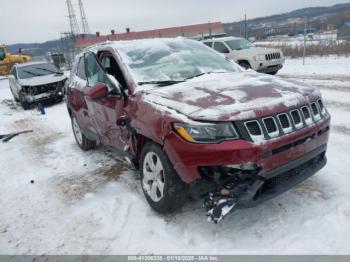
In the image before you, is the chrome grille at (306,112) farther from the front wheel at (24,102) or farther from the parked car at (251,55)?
the front wheel at (24,102)

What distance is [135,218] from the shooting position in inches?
143

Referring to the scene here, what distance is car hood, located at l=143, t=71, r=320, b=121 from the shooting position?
2867mm

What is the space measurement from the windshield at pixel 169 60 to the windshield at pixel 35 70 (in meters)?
9.97

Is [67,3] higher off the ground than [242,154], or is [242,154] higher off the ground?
[67,3]

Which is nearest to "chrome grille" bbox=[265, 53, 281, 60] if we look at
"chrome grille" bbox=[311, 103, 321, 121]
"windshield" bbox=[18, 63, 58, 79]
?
"windshield" bbox=[18, 63, 58, 79]

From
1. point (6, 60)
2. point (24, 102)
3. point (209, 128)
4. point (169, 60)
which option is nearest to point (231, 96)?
point (209, 128)

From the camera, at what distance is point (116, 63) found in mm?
4277

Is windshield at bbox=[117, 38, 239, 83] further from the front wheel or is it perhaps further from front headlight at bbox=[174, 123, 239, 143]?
the front wheel

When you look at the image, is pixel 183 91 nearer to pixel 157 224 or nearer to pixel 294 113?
pixel 294 113

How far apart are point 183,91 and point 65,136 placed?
5.00 m

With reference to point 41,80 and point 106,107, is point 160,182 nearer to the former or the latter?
point 106,107

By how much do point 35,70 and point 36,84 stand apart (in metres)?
1.66

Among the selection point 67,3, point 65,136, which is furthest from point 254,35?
point 65,136

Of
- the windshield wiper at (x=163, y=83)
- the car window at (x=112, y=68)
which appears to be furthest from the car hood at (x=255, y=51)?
the windshield wiper at (x=163, y=83)
